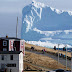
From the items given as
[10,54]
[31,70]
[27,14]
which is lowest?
[31,70]

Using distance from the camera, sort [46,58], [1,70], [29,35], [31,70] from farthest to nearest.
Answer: [29,35], [46,58], [31,70], [1,70]

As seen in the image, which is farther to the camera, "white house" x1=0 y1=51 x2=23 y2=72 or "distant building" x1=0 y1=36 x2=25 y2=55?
"distant building" x1=0 y1=36 x2=25 y2=55

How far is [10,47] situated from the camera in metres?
70.4

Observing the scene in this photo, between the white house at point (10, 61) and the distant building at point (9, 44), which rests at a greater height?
the distant building at point (9, 44)

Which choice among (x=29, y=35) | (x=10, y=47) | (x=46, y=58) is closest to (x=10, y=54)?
(x=10, y=47)

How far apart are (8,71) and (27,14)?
135867mm

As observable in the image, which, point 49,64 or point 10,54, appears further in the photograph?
point 49,64

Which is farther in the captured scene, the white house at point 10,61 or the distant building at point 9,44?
the distant building at point 9,44

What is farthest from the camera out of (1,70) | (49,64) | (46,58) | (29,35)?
(29,35)

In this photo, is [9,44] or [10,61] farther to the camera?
[9,44]

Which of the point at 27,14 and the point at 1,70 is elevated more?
the point at 27,14

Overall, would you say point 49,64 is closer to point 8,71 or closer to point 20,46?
point 20,46

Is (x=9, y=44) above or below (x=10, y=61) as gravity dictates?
above

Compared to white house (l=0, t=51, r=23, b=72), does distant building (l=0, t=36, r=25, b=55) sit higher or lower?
higher
